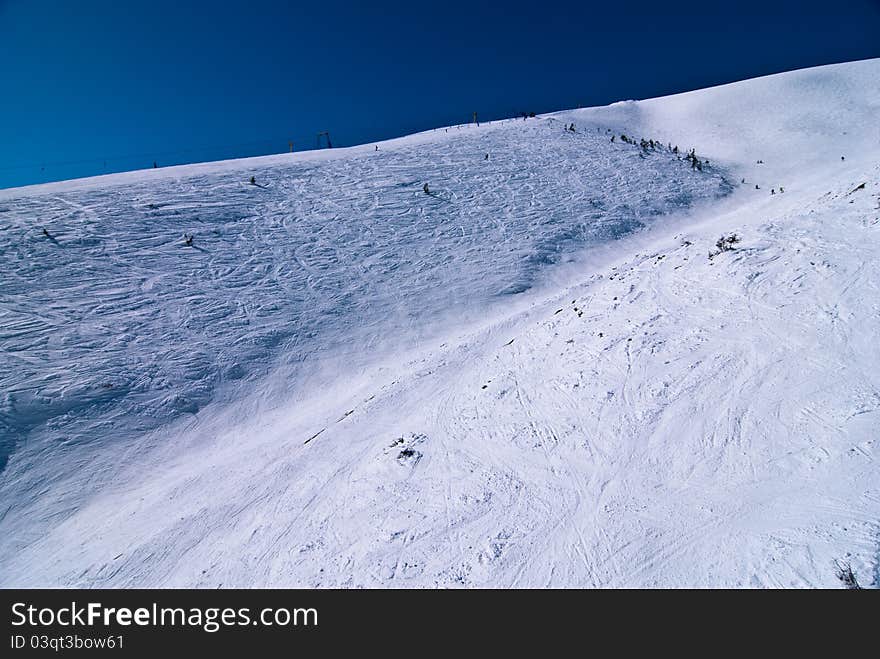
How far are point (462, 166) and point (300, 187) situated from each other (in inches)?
340

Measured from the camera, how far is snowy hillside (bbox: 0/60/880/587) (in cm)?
561

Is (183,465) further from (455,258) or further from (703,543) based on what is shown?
(455,258)

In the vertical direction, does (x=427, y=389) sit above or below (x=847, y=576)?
above

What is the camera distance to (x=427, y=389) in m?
10.6

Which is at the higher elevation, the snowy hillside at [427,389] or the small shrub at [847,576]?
the snowy hillside at [427,389]

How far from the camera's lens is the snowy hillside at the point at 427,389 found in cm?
561
